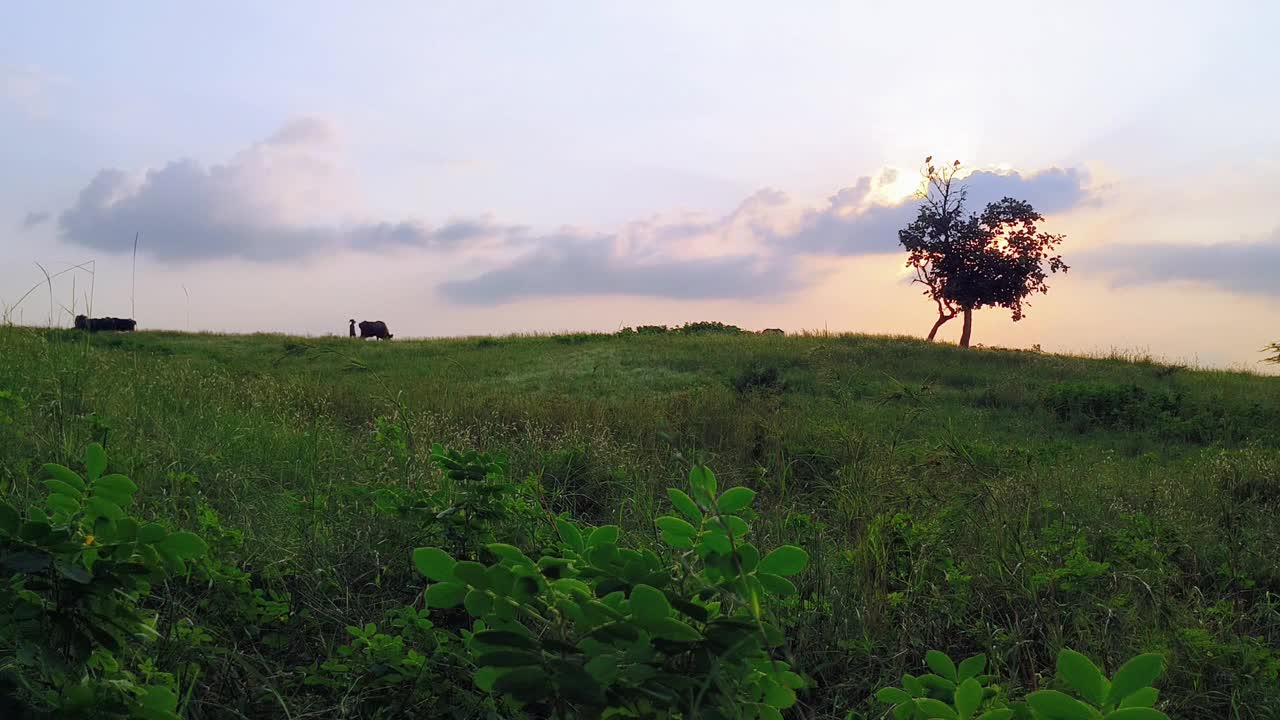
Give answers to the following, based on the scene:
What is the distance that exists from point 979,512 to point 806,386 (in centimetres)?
833

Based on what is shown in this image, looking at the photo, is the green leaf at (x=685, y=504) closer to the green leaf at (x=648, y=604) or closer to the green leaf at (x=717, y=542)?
the green leaf at (x=717, y=542)

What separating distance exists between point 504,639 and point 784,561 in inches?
17.8

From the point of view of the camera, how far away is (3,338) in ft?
32.5

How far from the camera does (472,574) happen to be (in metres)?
1.15

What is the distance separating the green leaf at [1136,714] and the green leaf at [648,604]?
61cm

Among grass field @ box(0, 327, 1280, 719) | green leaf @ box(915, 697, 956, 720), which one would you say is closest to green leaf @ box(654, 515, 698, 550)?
grass field @ box(0, 327, 1280, 719)

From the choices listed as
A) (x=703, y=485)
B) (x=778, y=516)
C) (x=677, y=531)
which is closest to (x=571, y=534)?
(x=677, y=531)

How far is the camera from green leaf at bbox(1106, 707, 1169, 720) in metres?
1.01

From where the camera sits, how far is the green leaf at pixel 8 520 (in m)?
1.46

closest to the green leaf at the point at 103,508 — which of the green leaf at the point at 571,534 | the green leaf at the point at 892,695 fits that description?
the green leaf at the point at 571,534

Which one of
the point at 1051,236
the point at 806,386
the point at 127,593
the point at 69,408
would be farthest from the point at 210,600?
the point at 1051,236

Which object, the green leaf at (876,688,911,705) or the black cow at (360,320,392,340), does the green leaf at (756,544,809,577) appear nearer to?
the green leaf at (876,688,911,705)

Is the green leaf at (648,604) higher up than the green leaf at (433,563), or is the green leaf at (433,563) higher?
the green leaf at (433,563)

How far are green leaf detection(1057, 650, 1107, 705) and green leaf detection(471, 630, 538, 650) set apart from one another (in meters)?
0.76
